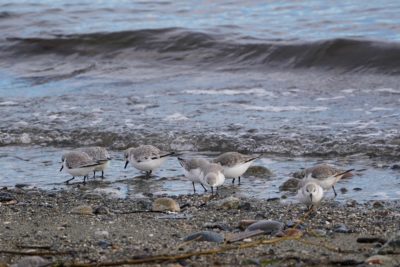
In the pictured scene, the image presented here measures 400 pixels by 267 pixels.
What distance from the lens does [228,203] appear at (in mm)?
8641

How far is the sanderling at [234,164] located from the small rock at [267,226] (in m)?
2.59

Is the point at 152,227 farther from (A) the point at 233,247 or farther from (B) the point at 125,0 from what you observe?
(B) the point at 125,0

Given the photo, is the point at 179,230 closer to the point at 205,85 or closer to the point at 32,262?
the point at 32,262

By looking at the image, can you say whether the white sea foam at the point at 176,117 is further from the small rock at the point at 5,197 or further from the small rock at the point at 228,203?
the small rock at the point at 228,203

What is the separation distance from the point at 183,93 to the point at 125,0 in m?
8.02

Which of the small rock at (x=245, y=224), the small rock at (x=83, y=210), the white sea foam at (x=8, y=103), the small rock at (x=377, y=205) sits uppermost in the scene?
the small rock at (x=245, y=224)

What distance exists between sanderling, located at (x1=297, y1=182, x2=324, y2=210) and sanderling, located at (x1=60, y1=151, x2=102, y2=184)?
277 centimetres

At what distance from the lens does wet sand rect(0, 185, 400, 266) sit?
6.31 meters

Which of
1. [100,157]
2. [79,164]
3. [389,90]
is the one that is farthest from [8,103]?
[389,90]

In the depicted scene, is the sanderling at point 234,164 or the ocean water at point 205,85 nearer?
the sanderling at point 234,164

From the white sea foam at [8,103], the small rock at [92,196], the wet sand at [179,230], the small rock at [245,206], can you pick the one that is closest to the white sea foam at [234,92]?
the white sea foam at [8,103]

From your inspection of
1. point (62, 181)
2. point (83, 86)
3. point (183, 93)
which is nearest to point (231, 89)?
point (183, 93)

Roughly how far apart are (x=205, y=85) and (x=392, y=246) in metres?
9.05

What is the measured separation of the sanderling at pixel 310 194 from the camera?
8312 mm
